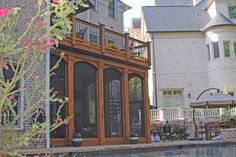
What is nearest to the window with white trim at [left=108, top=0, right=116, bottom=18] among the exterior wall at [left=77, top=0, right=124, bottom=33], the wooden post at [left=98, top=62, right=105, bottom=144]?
the exterior wall at [left=77, top=0, right=124, bottom=33]

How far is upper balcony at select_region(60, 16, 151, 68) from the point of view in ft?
41.5

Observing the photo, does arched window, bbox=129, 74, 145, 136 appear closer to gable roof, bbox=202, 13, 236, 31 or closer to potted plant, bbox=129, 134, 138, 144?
potted plant, bbox=129, 134, 138, 144

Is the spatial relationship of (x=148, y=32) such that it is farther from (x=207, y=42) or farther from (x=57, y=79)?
(x=57, y=79)

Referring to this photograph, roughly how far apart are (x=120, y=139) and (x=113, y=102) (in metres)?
1.44

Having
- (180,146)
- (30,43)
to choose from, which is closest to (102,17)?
(180,146)

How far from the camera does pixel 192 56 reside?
30875 millimetres

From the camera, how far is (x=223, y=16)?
30281mm

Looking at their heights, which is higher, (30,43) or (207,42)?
(207,42)

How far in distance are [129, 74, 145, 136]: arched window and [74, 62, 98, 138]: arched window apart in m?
2.24

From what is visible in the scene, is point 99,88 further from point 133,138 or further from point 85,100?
point 133,138

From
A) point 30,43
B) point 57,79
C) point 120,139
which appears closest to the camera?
point 30,43

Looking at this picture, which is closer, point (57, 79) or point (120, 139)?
point (57, 79)

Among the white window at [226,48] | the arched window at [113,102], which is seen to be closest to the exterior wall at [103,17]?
the arched window at [113,102]

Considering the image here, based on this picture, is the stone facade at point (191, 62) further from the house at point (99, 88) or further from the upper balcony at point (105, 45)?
the house at point (99, 88)
